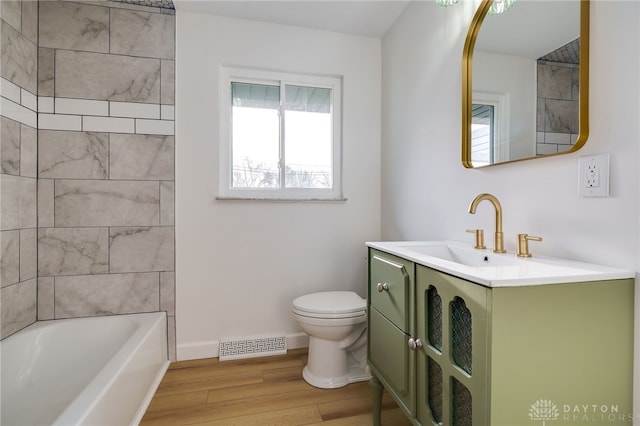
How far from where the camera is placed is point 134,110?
198 cm

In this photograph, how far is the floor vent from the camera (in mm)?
2090

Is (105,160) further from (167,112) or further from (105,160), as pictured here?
(167,112)

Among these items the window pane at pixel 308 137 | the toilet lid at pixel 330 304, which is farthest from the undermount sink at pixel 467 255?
the window pane at pixel 308 137

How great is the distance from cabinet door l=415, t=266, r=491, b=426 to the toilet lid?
2.31 ft

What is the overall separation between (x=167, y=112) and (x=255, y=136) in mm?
597

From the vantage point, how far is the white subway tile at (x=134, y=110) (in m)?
1.96

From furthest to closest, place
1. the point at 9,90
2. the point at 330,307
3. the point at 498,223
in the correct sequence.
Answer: the point at 330,307, the point at 9,90, the point at 498,223

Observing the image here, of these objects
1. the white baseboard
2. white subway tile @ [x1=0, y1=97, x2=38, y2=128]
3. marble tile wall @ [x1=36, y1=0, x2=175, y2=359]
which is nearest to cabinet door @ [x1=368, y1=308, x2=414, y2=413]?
the white baseboard

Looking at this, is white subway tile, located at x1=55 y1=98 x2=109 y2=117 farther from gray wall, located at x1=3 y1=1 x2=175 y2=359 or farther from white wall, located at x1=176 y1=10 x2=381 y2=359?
white wall, located at x1=176 y1=10 x2=381 y2=359

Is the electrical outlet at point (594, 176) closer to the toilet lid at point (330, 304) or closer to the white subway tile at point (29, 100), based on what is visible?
the toilet lid at point (330, 304)

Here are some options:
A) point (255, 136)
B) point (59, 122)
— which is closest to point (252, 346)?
point (255, 136)

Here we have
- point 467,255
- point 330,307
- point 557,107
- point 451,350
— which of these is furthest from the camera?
point 330,307

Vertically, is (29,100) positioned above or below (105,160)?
Answer: above

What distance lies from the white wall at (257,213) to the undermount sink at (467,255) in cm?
98
